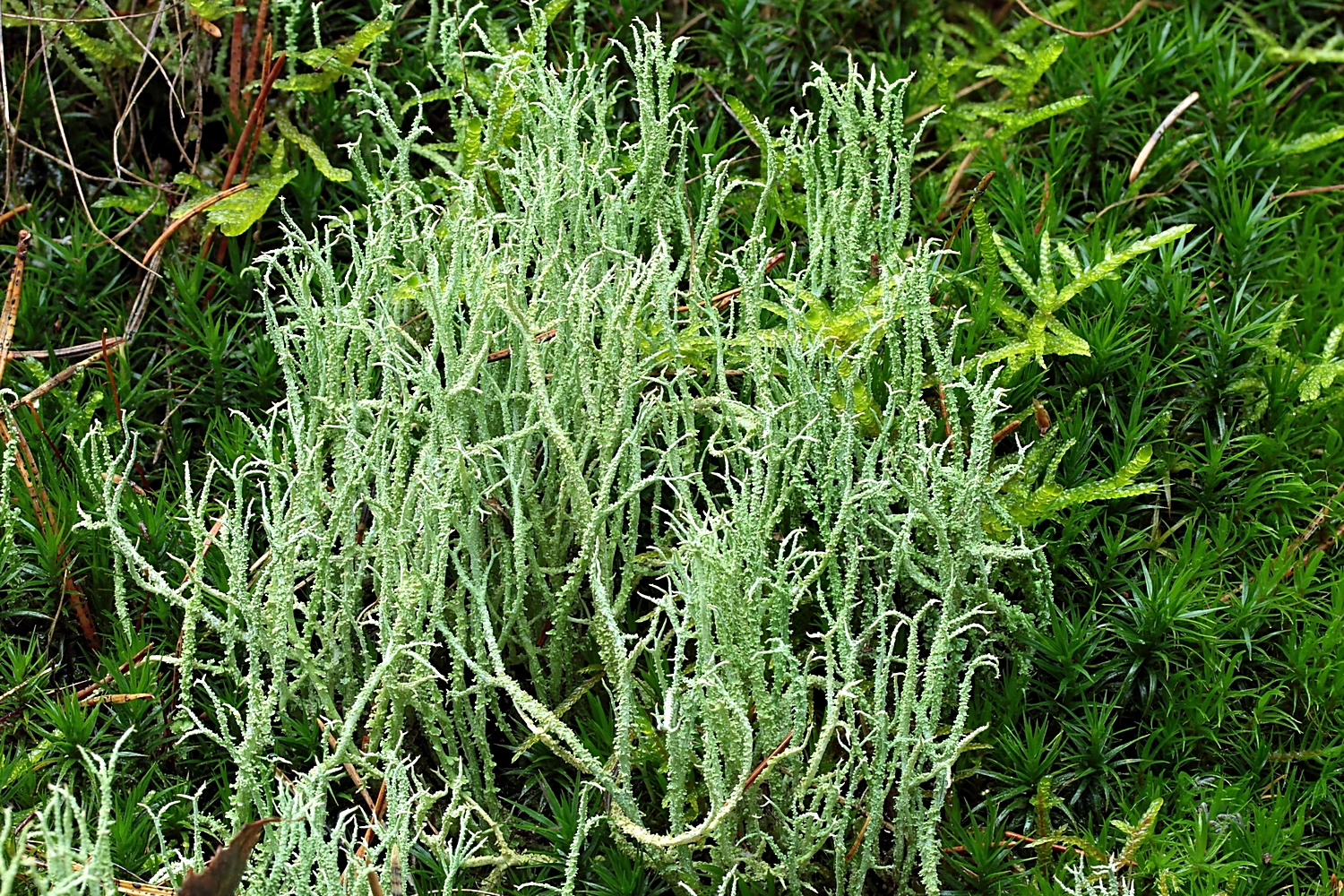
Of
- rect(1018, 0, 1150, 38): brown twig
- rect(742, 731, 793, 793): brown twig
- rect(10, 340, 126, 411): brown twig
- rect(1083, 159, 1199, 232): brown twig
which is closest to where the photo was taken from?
rect(742, 731, 793, 793): brown twig

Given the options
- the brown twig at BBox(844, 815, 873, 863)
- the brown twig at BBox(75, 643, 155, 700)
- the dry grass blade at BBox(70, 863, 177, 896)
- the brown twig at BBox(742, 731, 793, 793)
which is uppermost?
the brown twig at BBox(742, 731, 793, 793)

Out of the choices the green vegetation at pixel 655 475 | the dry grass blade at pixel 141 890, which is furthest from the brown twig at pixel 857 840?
the dry grass blade at pixel 141 890

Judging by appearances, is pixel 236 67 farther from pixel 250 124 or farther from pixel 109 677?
pixel 109 677

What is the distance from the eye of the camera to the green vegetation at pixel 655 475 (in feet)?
7.00

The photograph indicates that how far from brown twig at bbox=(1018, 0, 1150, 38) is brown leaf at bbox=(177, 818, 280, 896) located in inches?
101

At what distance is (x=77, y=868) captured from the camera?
6.22 ft

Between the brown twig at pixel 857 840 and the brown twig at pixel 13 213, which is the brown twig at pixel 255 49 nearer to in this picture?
the brown twig at pixel 13 213

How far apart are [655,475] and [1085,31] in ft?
6.88

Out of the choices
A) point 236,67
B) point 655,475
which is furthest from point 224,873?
point 236,67

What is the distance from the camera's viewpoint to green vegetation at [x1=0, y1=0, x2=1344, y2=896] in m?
2.13

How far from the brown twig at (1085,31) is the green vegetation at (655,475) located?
7cm

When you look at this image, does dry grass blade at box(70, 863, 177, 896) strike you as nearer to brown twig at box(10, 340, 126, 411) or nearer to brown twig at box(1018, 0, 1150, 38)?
→ brown twig at box(10, 340, 126, 411)

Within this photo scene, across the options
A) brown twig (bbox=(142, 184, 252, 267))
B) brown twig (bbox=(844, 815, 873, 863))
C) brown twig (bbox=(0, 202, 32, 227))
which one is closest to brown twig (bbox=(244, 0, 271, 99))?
brown twig (bbox=(142, 184, 252, 267))

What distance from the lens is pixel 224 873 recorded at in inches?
70.2
